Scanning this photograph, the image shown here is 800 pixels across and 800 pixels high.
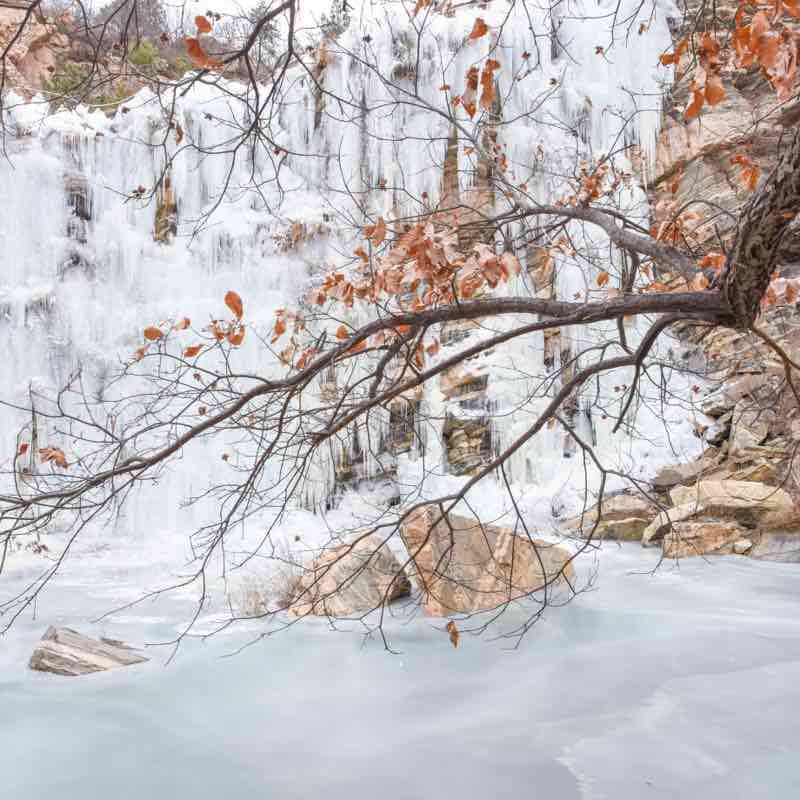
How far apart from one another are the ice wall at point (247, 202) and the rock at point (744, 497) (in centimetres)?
215

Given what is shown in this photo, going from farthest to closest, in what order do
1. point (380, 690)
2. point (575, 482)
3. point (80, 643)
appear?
point (575, 482)
point (80, 643)
point (380, 690)

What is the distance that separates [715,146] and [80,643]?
718 cm

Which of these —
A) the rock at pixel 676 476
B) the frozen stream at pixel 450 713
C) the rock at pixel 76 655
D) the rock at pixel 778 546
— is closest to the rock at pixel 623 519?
the rock at pixel 676 476

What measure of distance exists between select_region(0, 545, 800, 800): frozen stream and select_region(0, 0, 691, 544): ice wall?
4.01 metres

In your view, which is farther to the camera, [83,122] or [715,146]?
[83,122]

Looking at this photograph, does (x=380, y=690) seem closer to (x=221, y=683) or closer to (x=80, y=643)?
(x=221, y=683)

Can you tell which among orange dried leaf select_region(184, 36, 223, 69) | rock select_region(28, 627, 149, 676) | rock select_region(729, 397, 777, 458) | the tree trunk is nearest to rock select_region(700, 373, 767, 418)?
rock select_region(729, 397, 777, 458)

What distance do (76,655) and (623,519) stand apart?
4.09 metres

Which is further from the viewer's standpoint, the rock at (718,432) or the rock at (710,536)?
the rock at (718,432)

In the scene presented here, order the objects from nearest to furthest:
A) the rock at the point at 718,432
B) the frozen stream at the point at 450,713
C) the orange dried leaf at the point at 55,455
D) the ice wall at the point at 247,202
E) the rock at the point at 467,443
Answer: the orange dried leaf at the point at 55,455
the frozen stream at the point at 450,713
the rock at the point at 718,432
the rock at the point at 467,443
the ice wall at the point at 247,202

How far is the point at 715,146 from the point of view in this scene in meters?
7.59

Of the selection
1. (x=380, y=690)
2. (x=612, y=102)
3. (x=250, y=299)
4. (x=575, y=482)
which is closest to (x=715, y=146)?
(x=612, y=102)

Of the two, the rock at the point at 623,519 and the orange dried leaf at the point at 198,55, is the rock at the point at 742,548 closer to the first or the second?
the rock at the point at 623,519

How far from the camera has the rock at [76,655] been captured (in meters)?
3.67
